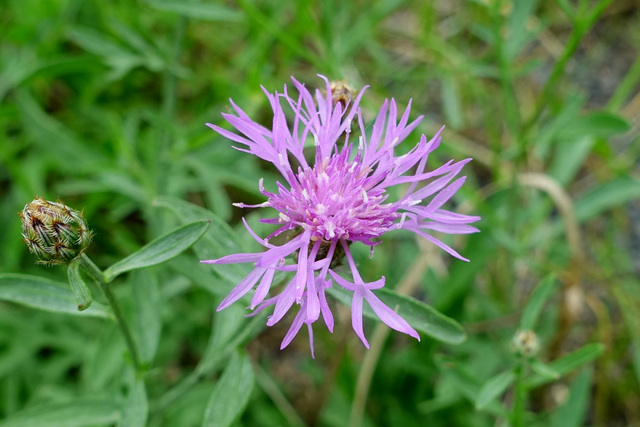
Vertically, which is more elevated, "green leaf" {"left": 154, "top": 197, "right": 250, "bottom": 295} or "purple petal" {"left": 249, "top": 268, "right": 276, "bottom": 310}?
"green leaf" {"left": 154, "top": 197, "right": 250, "bottom": 295}

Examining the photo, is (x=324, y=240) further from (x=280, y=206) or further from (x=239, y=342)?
(x=239, y=342)

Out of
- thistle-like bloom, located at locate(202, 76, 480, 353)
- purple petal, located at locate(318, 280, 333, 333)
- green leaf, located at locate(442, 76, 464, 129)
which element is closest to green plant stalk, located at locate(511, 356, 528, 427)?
thistle-like bloom, located at locate(202, 76, 480, 353)

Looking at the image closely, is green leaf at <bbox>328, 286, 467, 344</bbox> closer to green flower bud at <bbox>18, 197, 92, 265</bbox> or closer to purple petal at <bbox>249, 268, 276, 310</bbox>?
purple petal at <bbox>249, 268, 276, 310</bbox>

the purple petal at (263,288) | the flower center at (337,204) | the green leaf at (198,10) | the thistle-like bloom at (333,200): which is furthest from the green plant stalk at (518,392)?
the green leaf at (198,10)

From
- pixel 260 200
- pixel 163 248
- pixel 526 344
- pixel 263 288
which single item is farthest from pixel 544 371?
pixel 260 200

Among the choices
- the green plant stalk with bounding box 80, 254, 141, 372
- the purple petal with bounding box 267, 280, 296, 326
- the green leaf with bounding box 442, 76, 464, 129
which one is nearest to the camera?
the purple petal with bounding box 267, 280, 296, 326

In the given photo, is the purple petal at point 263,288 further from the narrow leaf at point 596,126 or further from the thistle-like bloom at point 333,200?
the narrow leaf at point 596,126

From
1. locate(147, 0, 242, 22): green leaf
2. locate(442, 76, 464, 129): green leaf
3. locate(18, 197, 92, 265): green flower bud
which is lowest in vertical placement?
locate(18, 197, 92, 265): green flower bud
